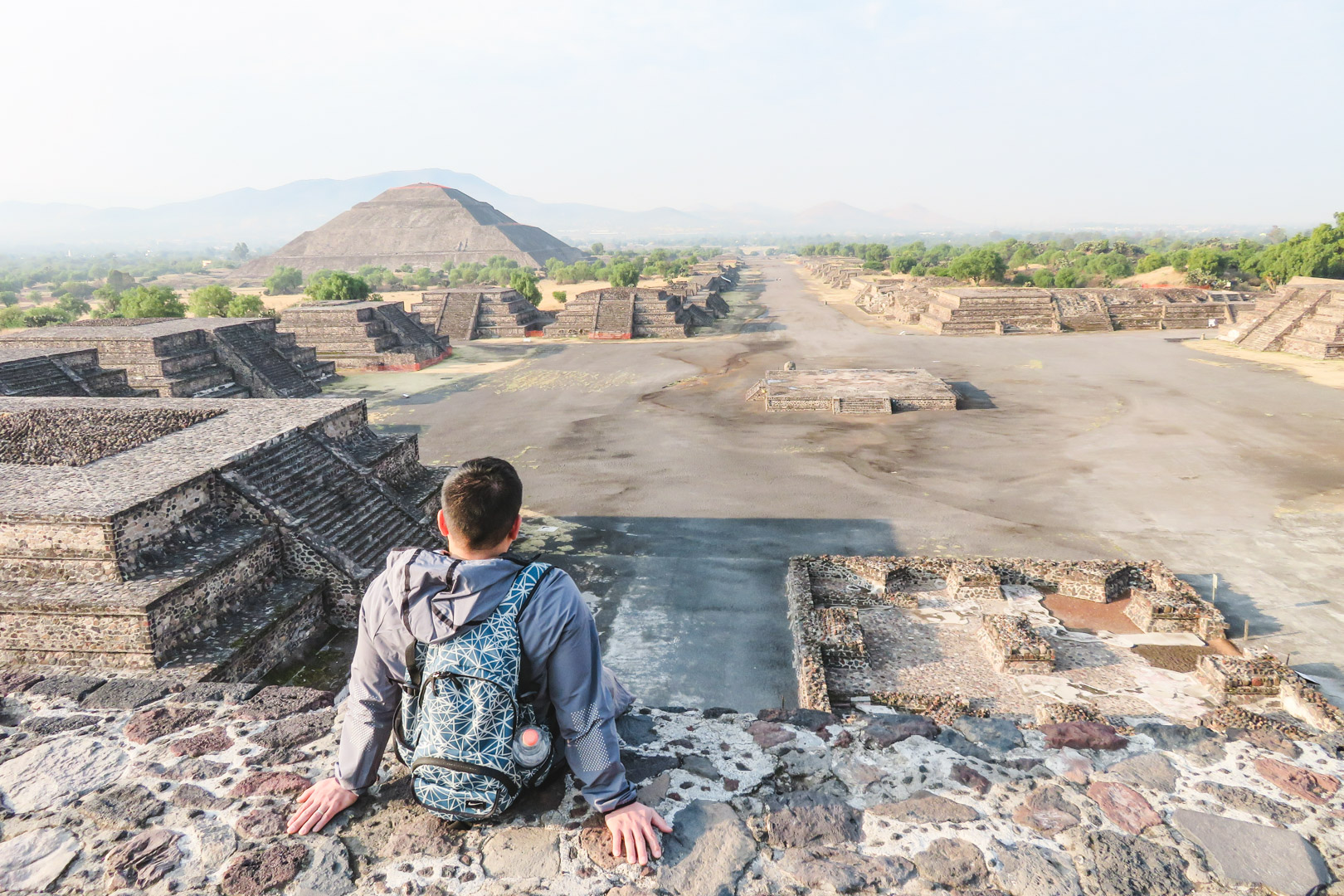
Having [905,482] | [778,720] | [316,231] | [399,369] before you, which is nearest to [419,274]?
[316,231]

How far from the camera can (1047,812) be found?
3332 mm

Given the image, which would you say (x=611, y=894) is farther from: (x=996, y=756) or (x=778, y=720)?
(x=996, y=756)

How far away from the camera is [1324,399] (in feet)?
70.2

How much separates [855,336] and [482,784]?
34.8 metres

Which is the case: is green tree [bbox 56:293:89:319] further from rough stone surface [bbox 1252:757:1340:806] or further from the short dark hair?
the short dark hair

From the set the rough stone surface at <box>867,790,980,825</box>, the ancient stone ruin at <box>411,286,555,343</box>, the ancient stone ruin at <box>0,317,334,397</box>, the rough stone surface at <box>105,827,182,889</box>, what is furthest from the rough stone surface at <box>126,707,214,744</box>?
the ancient stone ruin at <box>411,286,555,343</box>

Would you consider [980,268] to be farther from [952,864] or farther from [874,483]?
[952,864]

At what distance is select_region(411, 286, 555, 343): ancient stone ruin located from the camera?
A: 38.3 meters

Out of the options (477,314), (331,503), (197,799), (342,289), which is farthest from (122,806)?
(342,289)

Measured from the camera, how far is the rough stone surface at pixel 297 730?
150 inches

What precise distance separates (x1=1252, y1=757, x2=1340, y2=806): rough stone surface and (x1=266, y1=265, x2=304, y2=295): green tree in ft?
269

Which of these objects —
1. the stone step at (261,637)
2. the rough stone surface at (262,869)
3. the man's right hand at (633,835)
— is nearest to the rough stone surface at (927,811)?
the man's right hand at (633,835)

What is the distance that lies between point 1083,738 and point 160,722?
189 inches

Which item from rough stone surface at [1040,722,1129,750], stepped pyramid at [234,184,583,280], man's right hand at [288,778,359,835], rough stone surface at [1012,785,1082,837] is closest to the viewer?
man's right hand at [288,778,359,835]
